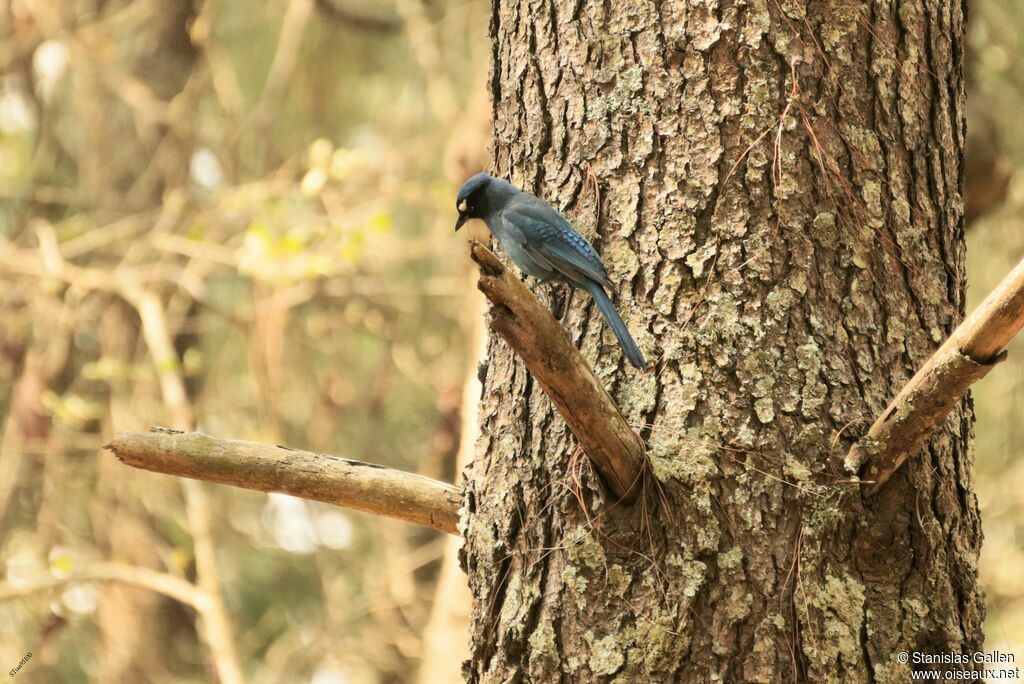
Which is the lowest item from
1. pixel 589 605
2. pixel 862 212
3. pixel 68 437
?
pixel 589 605

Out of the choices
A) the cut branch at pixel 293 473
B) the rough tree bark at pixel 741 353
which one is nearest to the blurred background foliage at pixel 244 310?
the cut branch at pixel 293 473

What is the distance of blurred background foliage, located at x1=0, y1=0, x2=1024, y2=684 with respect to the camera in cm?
614

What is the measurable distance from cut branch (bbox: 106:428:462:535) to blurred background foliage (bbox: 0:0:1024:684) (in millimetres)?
2959

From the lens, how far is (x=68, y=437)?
22.7ft

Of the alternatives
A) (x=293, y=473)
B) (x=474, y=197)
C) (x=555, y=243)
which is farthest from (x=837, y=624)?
(x=474, y=197)

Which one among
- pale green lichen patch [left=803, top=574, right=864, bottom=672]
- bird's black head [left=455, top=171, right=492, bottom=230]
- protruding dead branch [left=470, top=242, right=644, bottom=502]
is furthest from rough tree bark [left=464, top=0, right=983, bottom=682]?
bird's black head [left=455, top=171, right=492, bottom=230]

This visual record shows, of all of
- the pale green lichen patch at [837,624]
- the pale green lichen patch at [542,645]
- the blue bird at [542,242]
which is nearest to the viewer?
the pale green lichen patch at [837,624]

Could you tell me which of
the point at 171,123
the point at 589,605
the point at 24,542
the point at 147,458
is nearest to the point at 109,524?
the point at 24,542

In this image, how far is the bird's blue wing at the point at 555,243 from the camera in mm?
2473

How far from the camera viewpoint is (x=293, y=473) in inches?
103

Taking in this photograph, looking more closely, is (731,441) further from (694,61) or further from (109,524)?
(109,524)

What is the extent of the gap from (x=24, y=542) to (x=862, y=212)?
618 cm

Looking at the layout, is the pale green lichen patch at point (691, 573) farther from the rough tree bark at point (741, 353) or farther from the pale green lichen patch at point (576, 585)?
the pale green lichen patch at point (576, 585)

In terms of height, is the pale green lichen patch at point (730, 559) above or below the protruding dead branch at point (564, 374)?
below
